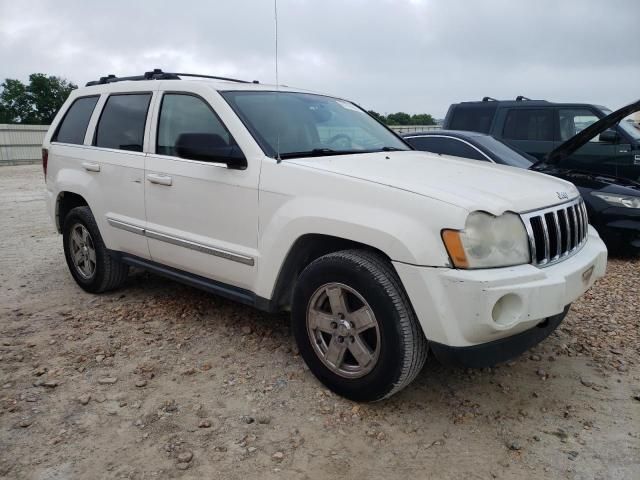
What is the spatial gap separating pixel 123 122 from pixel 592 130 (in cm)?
462

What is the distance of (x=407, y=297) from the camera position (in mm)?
2744

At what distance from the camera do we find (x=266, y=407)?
9.90 feet

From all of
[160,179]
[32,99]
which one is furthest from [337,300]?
[32,99]

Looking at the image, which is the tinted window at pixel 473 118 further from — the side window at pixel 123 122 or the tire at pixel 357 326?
the tire at pixel 357 326

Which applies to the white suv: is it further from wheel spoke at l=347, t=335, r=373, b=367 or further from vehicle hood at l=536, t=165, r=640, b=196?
vehicle hood at l=536, t=165, r=640, b=196

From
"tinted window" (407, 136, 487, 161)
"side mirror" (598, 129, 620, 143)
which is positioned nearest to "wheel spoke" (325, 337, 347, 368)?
"tinted window" (407, 136, 487, 161)

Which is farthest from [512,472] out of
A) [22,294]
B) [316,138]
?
[22,294]

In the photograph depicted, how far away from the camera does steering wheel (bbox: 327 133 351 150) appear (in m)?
3.74

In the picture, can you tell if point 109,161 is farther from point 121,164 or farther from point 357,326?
point 357,326

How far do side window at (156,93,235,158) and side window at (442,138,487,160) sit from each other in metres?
3.66

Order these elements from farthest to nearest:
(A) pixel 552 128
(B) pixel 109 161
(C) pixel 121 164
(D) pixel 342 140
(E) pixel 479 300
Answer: (A) pixel 552 128 → (B) pixel 109 161 → (C) pixel 121 164 → (D) pixel 342 140 → (E) pixel 479 300

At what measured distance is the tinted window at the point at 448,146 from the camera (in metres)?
6.54

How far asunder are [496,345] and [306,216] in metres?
1.17

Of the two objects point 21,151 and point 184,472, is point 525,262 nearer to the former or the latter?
point 184,472
